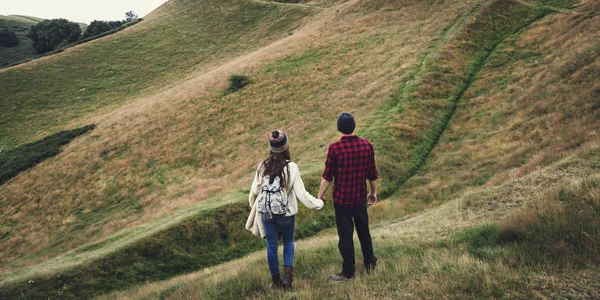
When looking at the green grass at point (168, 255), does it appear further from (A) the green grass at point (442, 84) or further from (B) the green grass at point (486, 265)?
(B) the green grass at point (486, 265)

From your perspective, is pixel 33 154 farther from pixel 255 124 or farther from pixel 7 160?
pixel 255 124

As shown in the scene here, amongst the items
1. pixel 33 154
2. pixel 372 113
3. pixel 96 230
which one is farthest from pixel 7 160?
pixel 372 113

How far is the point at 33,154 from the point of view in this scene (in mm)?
34969

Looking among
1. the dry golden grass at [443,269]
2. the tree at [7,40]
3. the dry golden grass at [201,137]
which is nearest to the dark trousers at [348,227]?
Answer: the dry golden grass at [443,269]

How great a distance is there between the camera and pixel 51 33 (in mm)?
86562

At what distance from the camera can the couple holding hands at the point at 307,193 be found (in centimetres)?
599

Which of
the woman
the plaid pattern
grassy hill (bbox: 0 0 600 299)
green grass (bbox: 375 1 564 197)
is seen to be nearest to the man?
the plaid pattern

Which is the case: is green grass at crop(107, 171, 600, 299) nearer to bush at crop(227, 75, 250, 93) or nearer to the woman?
the woman

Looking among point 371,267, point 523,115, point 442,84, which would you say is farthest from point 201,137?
point 371,267

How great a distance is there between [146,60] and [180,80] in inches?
543

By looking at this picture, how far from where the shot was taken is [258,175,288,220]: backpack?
587cm

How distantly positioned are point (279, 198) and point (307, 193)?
58 cm

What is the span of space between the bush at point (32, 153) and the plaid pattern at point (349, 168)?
3832 centimetres

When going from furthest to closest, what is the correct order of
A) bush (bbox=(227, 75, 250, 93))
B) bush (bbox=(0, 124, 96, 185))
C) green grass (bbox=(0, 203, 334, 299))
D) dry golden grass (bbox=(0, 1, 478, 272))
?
bush (bbox=(227, 75, 250, 93)) → bush (bbox=(0, 124, 96, 185)) → dry golden grass (bbox=(0, 1, 478, 272)) → green grass (bbox=(0, 203, 334, 299))
